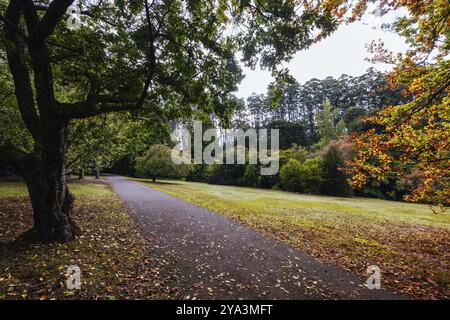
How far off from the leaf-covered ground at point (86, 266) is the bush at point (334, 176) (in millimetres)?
25767

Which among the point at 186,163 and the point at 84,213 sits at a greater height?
the point at 186,163

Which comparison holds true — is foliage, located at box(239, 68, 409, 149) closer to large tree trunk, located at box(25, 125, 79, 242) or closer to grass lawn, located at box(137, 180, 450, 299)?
grass lawn, located at box(137, 180, 450, 299)

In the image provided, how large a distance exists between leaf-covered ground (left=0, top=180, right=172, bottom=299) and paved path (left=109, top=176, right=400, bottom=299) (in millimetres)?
436

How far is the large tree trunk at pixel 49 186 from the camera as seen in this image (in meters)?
5.57

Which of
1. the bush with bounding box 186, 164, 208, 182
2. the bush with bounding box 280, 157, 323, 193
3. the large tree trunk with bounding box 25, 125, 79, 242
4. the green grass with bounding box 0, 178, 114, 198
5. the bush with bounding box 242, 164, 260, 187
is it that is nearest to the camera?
the large tree trunk with bounding box 25, 125, 79, 242

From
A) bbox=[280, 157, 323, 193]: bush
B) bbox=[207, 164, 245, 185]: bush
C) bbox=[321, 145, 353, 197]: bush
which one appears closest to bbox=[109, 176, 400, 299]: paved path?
bbox=[280, 157, 323, 193]: bush

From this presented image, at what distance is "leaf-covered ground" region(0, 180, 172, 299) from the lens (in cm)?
379

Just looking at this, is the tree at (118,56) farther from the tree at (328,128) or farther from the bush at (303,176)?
the tree at (328,128)

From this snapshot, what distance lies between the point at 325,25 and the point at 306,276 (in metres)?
5.49

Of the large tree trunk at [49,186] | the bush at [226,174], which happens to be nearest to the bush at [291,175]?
the bush at [226,174]

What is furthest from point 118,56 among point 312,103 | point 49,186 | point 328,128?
point 312,103
